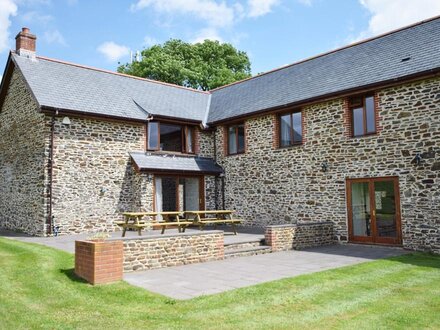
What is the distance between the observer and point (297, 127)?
15062 millimetres

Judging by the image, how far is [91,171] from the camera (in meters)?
15.1

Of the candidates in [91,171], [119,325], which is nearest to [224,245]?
[119,325]

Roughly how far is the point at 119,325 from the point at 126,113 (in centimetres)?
1207

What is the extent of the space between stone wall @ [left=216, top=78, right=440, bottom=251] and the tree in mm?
15746

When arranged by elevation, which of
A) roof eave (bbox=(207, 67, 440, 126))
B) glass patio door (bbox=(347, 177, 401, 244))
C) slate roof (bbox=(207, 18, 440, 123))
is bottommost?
glass patio door (bbox=(347, 177, 401, 244))

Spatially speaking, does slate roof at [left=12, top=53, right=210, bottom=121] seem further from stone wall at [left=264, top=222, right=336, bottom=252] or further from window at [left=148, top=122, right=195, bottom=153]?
stone wall at [left=264, top=222, right=336, bottom=252]

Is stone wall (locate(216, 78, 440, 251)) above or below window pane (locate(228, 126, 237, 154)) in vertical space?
below

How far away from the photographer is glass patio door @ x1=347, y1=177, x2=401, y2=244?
11922 millimetres

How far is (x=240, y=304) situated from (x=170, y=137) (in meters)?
12.8

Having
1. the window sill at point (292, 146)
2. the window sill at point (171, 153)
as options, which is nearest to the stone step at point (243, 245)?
the window sill at point (292, 146)

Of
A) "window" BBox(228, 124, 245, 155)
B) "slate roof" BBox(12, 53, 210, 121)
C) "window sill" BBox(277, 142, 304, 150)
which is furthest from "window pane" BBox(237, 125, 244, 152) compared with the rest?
"window sill" BBox(277, 142, 304, 150)

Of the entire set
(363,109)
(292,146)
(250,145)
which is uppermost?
(363,109)

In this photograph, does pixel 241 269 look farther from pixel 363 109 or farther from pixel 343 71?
pixel 343 71

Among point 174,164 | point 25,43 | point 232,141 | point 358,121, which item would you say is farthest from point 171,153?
point 358,121
